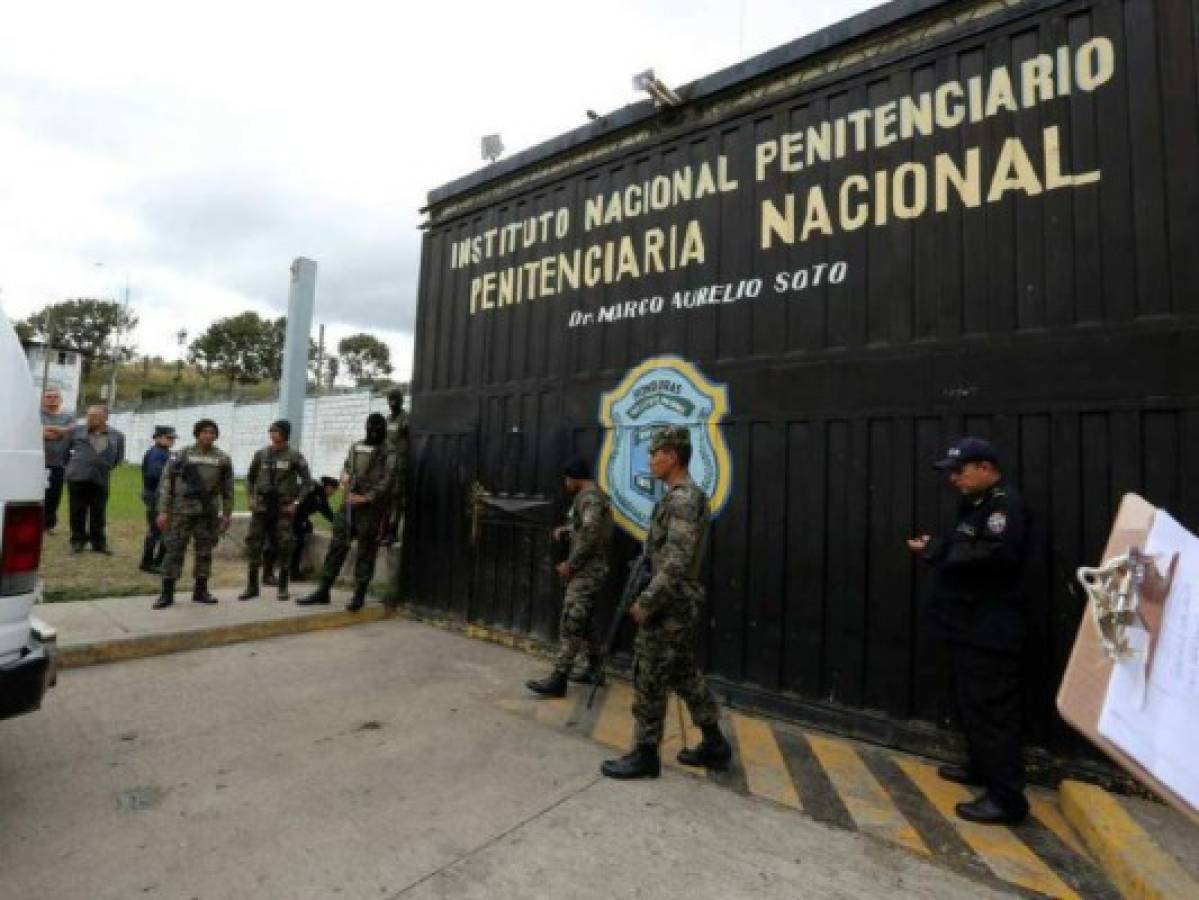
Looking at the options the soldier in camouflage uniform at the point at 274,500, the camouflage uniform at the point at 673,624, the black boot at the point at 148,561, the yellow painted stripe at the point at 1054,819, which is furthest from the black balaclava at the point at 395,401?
the yellow painted stripe at the point at 1054,819

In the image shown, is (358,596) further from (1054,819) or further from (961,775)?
(1054,819)

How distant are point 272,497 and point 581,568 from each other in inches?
142

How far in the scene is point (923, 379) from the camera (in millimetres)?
3812

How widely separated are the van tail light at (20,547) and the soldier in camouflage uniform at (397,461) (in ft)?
13.1

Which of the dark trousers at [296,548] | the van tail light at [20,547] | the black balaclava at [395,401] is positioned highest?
the black balaclava at [395,401]

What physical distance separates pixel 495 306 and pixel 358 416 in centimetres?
1317

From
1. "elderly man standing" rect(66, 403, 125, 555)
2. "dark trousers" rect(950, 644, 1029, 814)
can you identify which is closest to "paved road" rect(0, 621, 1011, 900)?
"dark trousers" rect(950, 644, 1029, 814)

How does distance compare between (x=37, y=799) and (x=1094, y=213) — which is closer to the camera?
(x=37, y=799)

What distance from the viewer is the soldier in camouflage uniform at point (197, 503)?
6043mm

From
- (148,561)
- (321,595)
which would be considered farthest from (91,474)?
(321,595)

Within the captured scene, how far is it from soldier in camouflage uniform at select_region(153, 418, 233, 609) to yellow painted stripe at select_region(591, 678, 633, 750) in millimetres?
3881

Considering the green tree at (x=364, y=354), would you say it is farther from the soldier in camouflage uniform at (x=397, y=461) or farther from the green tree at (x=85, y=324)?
the soldier in camouflage uniform at (x=397, y=461)

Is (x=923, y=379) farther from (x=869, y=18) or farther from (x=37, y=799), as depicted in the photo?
(x=37, y=799)

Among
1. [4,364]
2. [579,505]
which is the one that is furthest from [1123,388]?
[4,364]
